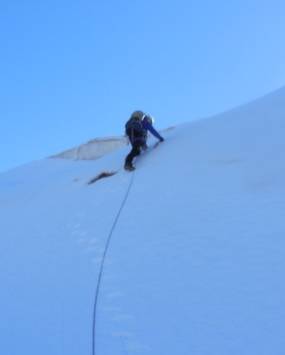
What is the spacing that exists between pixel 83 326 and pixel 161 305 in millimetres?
533

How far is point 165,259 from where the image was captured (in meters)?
3.87

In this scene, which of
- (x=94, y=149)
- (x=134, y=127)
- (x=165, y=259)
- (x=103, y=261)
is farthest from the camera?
(x=94, y=149)

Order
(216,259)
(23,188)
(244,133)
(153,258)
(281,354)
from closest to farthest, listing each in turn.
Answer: (281,354) < (216,259) < (153,258) < (244,133) < (23,188)

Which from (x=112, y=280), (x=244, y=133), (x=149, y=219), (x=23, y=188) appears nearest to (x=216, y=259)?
(x=112, y=280)

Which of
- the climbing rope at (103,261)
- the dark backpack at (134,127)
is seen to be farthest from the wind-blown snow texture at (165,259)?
the dark backpack at (134,127)

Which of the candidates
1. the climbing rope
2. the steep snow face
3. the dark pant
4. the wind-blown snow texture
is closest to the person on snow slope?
the dark pant

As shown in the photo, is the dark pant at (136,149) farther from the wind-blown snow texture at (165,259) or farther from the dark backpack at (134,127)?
the wind-blown snow texture at (165,259)

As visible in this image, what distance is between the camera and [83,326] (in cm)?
327

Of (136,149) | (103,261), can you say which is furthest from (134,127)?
(103,261)

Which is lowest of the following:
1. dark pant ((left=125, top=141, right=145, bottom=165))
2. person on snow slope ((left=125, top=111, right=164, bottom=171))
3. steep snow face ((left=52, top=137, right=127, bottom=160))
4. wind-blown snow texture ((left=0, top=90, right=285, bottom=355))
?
wind-blown snow texture ((left=0, top=90, right=285, bottom=355))

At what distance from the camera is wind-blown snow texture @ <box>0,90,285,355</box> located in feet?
9.71

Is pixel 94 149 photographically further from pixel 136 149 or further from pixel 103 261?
pixel 103 261

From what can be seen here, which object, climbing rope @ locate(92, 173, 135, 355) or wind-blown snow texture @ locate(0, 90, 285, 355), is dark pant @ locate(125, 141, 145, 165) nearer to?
wind-blown snow texture @ locate(0, 90, 285, 355)

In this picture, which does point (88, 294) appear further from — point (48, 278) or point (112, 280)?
point (48, 278)
